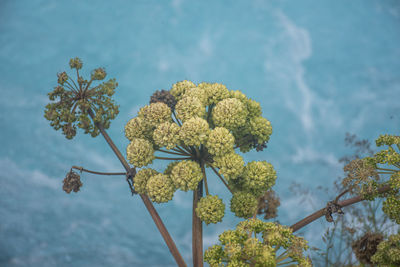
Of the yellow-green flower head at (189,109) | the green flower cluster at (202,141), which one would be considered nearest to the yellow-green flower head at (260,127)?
→ the green flower cluster at (202,141)

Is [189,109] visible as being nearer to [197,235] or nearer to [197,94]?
[197,94]

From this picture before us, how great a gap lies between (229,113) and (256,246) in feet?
5.62

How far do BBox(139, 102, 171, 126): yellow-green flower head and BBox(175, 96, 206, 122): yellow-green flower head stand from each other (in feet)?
0.55

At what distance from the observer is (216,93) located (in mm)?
5840

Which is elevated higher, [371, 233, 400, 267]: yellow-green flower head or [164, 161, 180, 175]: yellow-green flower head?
[164, 161, 180, 175]: yellow-green flower head

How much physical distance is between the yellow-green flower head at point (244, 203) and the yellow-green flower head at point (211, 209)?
0.29 m

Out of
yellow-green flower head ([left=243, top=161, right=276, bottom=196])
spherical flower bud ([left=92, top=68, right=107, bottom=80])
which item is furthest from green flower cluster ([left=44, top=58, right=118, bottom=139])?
yellow-green flower head ([left=243, top=161, right=276, bottom=196])

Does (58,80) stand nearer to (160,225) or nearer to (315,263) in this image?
(160,225)

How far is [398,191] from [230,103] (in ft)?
7.72

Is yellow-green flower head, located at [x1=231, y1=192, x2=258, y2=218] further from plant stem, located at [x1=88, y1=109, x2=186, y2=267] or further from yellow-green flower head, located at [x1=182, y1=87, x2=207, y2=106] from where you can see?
yellow-green flower head, located at [x1=182, y1=87, x2=207, y2=106]

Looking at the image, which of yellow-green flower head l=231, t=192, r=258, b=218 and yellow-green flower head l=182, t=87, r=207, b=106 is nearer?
yellow-green flower head l=231, t=192, r=258, b=218

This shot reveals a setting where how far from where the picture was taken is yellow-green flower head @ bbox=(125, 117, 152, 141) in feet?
18.8

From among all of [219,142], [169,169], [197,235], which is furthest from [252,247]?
[169,169]

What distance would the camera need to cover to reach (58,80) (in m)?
6.18
